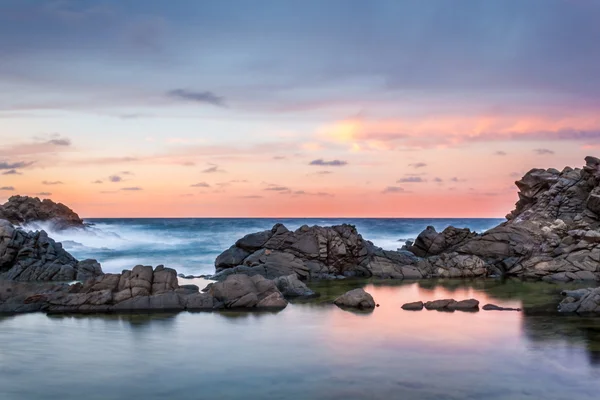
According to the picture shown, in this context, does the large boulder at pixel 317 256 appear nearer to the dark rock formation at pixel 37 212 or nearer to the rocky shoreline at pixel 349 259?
the rocky shoreline at pixel 349 259

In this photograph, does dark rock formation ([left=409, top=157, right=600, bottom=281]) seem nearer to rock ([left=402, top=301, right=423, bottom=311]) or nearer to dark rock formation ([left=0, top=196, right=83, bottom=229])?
rock ([left=402, top=301, right=423, bottom=311])

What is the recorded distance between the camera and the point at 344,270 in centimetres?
4362

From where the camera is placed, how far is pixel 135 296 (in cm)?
2853

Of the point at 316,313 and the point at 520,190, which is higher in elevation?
the point at 520,190

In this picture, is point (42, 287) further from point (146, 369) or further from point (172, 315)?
point (146, 369)

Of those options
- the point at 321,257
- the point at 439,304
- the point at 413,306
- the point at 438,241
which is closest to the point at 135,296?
the point at 413,306

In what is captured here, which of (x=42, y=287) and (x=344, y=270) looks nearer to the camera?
(x=42, y=287)

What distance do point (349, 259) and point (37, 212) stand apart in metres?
59.7

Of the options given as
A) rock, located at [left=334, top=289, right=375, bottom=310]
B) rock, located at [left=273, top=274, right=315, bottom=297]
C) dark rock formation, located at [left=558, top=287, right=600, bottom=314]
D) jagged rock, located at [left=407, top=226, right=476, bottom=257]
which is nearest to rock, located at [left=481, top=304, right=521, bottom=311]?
dark rock formation, located at [left=558, top=287, right=600, bottom=314]

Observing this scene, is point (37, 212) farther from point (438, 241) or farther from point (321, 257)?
point (438, 241)

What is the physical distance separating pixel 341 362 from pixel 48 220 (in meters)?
80.4

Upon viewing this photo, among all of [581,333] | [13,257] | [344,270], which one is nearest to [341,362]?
[581,333]

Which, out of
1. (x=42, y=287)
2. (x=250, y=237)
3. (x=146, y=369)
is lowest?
(x=146, y=369)

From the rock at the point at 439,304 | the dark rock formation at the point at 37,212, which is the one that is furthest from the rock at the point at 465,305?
the dark rock formation at the point at 37,212
